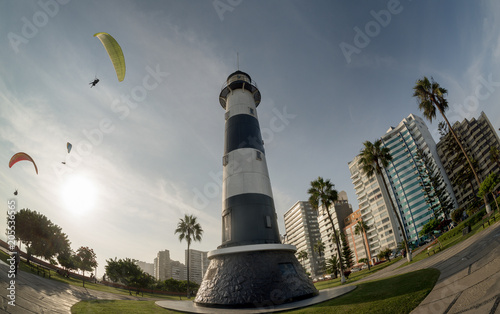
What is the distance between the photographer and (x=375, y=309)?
7285 mm

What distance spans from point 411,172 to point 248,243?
11580cm

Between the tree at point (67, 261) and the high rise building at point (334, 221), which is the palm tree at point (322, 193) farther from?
the high rise building at point (334, 221)

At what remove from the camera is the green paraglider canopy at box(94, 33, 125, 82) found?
1390 cm

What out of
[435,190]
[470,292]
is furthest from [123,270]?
[435,190]

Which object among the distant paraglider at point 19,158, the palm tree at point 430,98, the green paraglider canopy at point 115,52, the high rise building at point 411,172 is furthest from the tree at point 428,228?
the distant paraglider at point 19,158

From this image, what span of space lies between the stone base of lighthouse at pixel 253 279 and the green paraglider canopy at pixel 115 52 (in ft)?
42.1

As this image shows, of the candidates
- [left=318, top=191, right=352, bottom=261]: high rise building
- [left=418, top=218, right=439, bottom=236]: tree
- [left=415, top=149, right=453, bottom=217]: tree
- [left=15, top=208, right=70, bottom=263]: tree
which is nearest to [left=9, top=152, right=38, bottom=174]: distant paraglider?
[left=15, top=208, right=70, bottom=263]: tree

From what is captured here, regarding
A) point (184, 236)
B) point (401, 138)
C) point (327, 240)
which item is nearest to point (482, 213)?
point (184, 236)

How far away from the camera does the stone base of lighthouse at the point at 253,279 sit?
1234 cm

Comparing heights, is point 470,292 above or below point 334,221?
below

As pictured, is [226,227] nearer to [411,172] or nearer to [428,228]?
[428,228]

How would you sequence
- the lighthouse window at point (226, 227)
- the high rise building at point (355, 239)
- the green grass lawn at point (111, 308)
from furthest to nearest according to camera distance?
the high rise building at point (355, 239) < the lighthouse window at point (226, 227) < the green grass lawn at point (111, 308)

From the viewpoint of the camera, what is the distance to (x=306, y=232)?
534ft

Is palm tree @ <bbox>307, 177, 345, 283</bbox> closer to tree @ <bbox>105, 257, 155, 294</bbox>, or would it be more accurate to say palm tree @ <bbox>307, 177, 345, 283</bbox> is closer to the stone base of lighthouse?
the stone base of lighthouse
